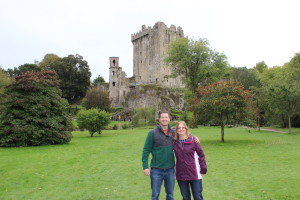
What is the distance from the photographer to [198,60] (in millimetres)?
42156

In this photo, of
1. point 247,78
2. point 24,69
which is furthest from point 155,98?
point 24,69

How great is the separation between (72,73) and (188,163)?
69449 millimetres

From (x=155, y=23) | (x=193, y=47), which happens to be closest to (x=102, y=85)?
(x=155, y=23)

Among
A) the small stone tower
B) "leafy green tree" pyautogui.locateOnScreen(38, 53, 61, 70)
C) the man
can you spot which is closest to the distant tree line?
the man

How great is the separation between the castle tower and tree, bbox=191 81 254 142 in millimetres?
55951

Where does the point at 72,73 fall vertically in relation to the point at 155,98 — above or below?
above

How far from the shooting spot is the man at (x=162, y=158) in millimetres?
5914

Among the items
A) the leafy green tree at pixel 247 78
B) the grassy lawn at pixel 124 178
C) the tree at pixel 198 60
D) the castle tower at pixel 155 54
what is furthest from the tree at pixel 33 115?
the castle tower at pixel 155 54

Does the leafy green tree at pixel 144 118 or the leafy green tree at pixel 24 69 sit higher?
the leafy green tree at pixel 24 69

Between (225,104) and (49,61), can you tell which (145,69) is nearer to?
(49,61)

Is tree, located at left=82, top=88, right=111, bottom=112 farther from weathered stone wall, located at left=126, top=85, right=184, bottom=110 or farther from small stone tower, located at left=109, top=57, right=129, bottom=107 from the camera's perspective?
small stone tower, located at left=109, top=57, right=129, bottom=107

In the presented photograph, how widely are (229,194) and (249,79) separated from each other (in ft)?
186

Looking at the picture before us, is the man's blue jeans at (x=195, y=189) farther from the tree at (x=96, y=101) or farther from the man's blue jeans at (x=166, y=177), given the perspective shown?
the tree at (x=96, y=101)

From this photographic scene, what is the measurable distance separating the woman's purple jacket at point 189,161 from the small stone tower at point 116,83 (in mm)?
69577
